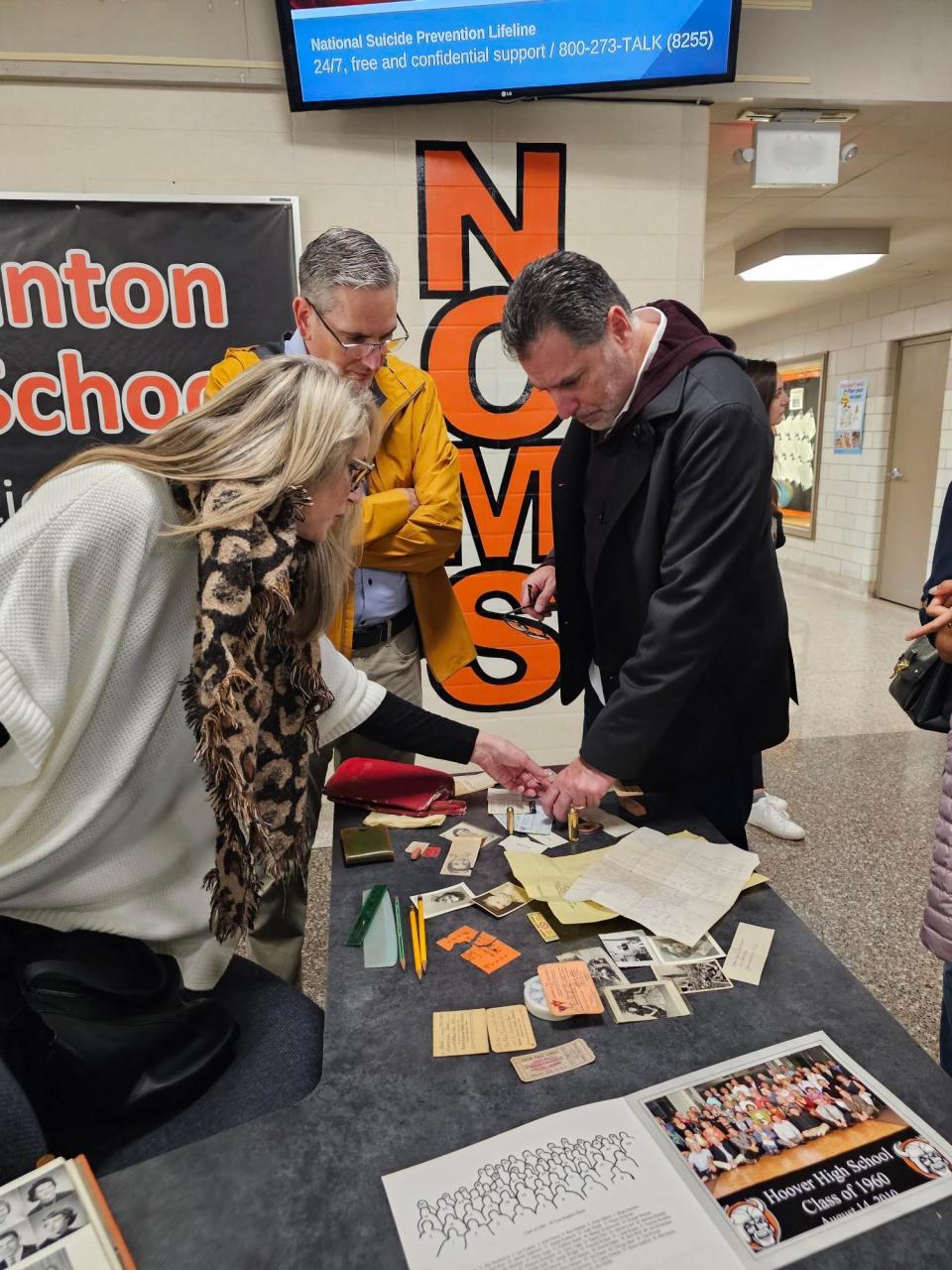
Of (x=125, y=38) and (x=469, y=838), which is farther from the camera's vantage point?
(x=125, y=38)

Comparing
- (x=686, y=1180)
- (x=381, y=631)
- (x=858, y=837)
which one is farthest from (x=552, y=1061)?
(x=858, y=837)

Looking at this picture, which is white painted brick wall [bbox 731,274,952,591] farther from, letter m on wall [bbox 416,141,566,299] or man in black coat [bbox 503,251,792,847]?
man in black coat [bbox 503,251,792,847]

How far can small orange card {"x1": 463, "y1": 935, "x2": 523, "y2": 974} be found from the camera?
3.18ft

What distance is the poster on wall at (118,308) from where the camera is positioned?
2631 millimetres

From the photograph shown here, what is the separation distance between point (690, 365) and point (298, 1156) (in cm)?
128

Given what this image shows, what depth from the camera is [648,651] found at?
1.34 metres

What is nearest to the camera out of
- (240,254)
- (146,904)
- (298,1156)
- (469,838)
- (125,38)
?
(298,1156)

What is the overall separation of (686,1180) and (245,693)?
68 cm

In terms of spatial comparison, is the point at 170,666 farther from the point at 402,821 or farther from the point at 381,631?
the point at 381,631

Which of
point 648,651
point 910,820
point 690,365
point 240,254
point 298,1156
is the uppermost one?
point 240,254

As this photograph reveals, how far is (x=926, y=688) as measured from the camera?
1560mm

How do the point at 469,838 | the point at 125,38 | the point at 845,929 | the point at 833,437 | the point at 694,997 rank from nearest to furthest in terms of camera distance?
the point at 694,997, the point at 469,838, the point at 845,929, the point at 125,38, the point at 833,437

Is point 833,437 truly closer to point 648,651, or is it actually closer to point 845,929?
point 845,929

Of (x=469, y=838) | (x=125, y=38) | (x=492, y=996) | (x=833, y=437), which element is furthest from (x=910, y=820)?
(x=833, y=437)
